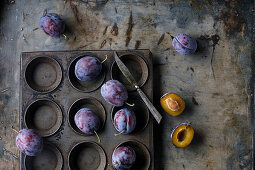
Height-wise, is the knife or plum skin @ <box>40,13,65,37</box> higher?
plum skin @ <box>40,13,65,37</box>

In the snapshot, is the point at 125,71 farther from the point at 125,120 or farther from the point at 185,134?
the point at 185,134

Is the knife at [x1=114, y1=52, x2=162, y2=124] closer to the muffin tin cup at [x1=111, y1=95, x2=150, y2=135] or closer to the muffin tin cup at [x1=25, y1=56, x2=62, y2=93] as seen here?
the muffin tin cup at [x1=111, y1=95, x2=150, y2=135]

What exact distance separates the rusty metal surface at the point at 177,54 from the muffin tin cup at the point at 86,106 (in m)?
0.35

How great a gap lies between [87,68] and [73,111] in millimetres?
294

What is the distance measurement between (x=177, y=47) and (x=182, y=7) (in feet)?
0.96

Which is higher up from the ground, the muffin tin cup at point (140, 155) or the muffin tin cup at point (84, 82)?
the muffin tin cup at point (84, 82)

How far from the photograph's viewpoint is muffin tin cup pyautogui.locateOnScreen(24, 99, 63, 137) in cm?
189

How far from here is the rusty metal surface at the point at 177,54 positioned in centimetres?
193

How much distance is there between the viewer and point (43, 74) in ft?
6.40

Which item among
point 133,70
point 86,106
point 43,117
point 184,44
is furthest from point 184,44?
point 43,117

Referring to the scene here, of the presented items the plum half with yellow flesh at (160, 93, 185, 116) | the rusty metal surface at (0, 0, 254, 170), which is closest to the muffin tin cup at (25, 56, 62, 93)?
the rusty metal surface at (0, 0, 254, 170)

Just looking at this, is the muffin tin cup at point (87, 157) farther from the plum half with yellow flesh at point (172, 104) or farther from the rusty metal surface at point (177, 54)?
the plum half with yellow flesh at point (172, 104)

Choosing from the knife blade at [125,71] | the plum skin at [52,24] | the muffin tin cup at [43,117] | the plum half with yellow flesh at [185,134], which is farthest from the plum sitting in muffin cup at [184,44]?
the muffin tin cup at [43,117]

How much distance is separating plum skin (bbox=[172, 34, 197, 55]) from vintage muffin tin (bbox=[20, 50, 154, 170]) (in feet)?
0.59
